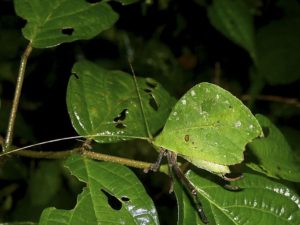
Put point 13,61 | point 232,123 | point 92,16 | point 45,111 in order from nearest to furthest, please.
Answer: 1. point 232,123
2. point 92,16
3. point 13,61
4. point 45,111

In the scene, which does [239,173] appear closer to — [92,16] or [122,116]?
[122,116]

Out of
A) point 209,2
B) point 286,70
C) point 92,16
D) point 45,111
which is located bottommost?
point 45,111

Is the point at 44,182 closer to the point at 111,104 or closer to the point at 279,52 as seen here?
the point at 111,104

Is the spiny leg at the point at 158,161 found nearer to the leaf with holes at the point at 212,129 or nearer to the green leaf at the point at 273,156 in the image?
the leaf with holes at the point at 212,129

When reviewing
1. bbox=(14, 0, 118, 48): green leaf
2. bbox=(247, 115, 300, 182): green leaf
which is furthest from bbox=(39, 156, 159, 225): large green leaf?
bbox=(14, 0, 118, 48): green leaf

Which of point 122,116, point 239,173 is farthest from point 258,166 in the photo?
point 122,116

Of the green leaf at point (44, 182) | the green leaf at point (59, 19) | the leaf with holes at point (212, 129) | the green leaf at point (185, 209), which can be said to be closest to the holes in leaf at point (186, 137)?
the leaf with holes at point (212, 129)
